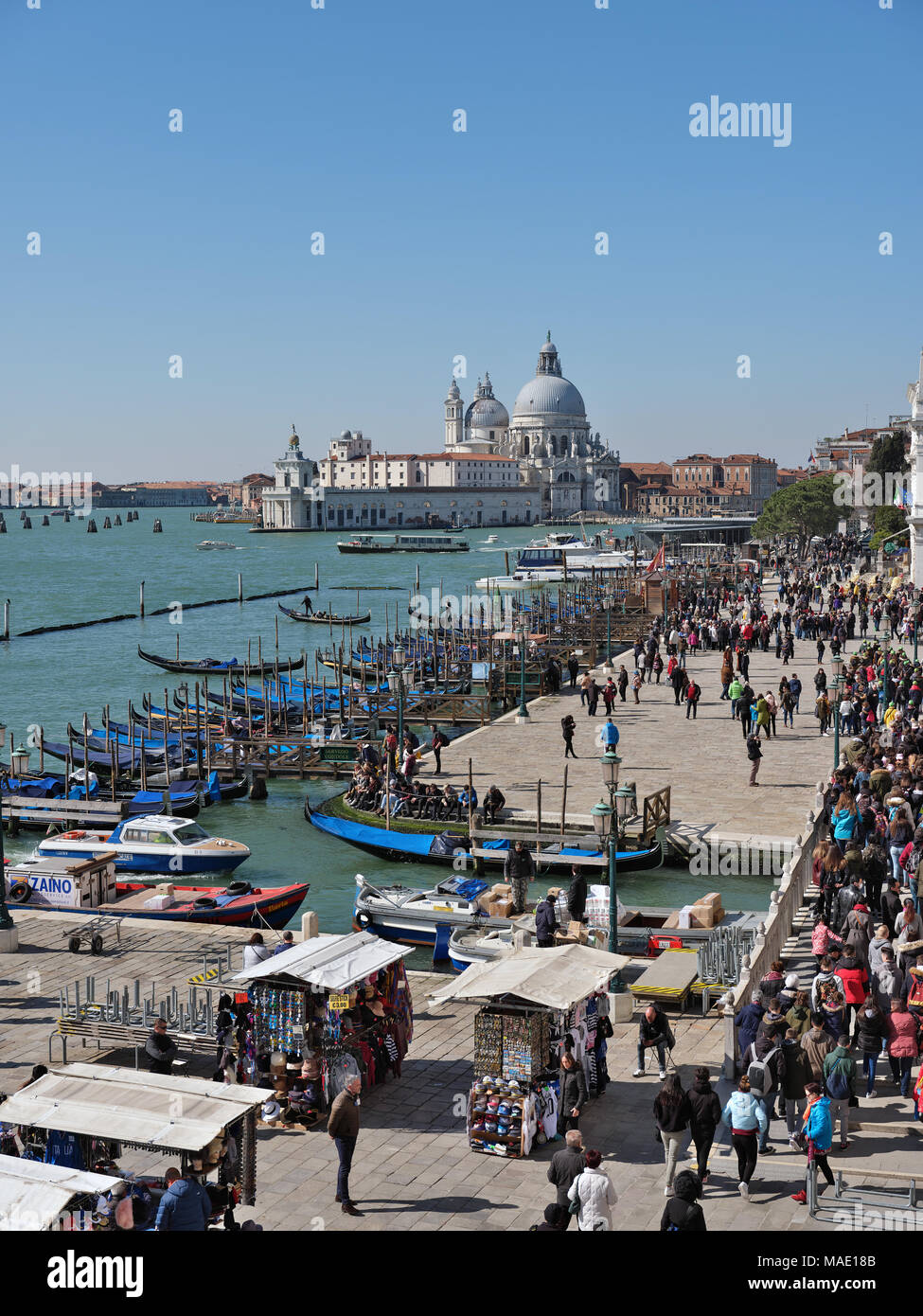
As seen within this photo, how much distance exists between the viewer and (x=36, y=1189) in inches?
247

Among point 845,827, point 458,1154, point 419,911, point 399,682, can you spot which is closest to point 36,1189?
point 458,1154

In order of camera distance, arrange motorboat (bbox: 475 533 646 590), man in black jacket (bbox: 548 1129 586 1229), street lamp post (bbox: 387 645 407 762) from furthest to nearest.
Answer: motorboat (bbox: 475 533 646 590), street lamp post (bbox: 387 645 407 762), man in black jacket (bbox: 548 1129 586 1229)

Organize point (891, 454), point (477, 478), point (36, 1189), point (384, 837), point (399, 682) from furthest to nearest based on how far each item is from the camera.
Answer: point (477, 478), point (891, 454), point (399, 682), point (384, 837), point (36, 1189)

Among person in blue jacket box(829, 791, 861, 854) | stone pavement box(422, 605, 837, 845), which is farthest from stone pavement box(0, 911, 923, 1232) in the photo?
stone pavement box(422, 605, 837, 845)

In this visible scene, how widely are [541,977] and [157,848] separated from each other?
979 centimetres

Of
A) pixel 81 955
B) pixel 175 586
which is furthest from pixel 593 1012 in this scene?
pixel 175 586

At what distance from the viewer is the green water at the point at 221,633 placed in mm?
17875

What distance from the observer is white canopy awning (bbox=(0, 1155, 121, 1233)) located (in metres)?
6.14

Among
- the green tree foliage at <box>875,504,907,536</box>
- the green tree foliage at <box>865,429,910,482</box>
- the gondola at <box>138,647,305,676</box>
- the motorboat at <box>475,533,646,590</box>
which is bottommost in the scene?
the gondola at <box>138,647,305,676</box>

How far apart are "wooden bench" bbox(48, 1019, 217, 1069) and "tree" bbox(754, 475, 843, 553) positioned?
7686cm

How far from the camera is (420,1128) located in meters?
8.76

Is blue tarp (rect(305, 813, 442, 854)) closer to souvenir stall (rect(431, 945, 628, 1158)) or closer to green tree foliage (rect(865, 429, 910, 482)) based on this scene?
souvenir stall (rect(431, 945, 628, 1158))

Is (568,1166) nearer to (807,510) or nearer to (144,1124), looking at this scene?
(144,1124)

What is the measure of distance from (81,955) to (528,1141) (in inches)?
217
